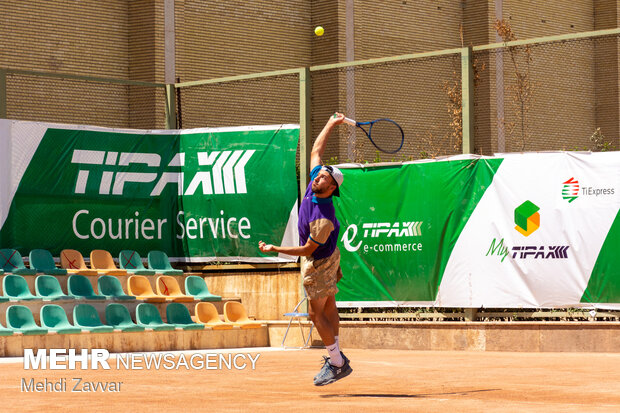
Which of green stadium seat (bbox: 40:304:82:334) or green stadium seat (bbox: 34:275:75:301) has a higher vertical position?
green stadium seat (bbox: 34:275:75:301)

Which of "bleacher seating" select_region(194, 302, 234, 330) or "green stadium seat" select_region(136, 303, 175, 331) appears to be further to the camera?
"bleacher seating" select_region(194, 302, 234, 330)

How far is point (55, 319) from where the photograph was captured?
610 inches

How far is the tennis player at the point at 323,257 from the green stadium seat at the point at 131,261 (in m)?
8.58

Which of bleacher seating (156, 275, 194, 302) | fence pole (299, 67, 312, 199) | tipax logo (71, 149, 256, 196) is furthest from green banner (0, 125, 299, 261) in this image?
bleacher seating (156, 275, 194, 302)

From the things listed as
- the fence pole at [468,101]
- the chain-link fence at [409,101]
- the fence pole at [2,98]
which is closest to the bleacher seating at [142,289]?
the fence pole at [2,98]

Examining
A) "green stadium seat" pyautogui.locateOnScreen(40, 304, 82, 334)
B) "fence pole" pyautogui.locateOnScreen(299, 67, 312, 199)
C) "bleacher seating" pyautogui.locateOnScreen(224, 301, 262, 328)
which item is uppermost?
"fence pole" pyautogui.locateOnScreen(299, 67, 312, 199)

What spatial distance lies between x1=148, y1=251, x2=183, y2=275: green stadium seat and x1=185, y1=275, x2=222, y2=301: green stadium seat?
0.38 m

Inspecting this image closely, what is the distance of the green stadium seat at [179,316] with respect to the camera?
1661 cm

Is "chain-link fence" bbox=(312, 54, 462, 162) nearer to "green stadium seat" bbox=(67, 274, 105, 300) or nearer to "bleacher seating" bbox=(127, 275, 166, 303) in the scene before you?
"bleacher seating" bbox=(127, 275, 166, 303)

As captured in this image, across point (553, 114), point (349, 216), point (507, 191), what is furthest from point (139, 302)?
point (553, 114)

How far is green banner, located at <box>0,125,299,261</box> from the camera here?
18203 millimetres

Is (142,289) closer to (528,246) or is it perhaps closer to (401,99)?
(528,246)

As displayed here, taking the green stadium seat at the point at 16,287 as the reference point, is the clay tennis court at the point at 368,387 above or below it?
below

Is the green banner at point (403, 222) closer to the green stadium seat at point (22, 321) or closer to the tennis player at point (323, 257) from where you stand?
the green stadium seat at point (22, 321)
